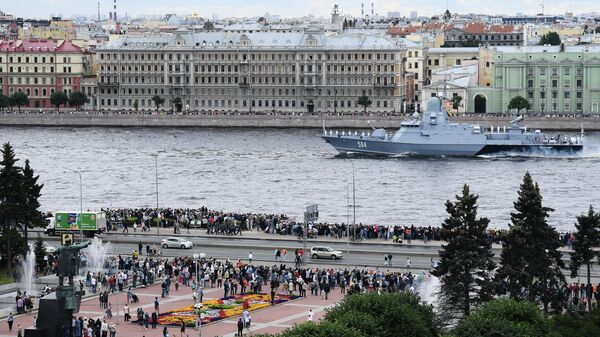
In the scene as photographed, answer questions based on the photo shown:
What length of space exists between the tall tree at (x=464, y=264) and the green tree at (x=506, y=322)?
446cm

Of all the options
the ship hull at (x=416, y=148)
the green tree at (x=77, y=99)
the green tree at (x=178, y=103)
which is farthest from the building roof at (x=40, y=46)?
the ship hull at (x=416, y=148)

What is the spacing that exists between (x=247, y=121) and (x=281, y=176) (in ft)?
110

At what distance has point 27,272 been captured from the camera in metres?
40.5

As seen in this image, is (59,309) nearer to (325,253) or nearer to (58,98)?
(325,253)

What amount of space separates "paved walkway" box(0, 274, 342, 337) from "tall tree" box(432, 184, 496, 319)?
285 centimetres

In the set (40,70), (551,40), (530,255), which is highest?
(551,40)

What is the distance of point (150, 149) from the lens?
9131cm

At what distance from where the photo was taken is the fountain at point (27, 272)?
38.9m

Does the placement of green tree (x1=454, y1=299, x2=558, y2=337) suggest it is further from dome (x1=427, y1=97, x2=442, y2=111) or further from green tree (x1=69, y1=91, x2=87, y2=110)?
green tree (x1=69, y1=91, x2=87, y2=110)

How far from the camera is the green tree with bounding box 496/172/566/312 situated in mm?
34719

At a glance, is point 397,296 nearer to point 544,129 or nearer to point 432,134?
point 432,134

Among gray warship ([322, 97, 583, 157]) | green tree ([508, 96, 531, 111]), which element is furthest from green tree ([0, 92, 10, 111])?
gray warship ([322, 97, 583, 157])

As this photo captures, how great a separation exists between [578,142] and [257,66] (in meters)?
37.2

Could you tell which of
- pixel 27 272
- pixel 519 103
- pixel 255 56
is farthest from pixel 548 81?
pixel 27 272
